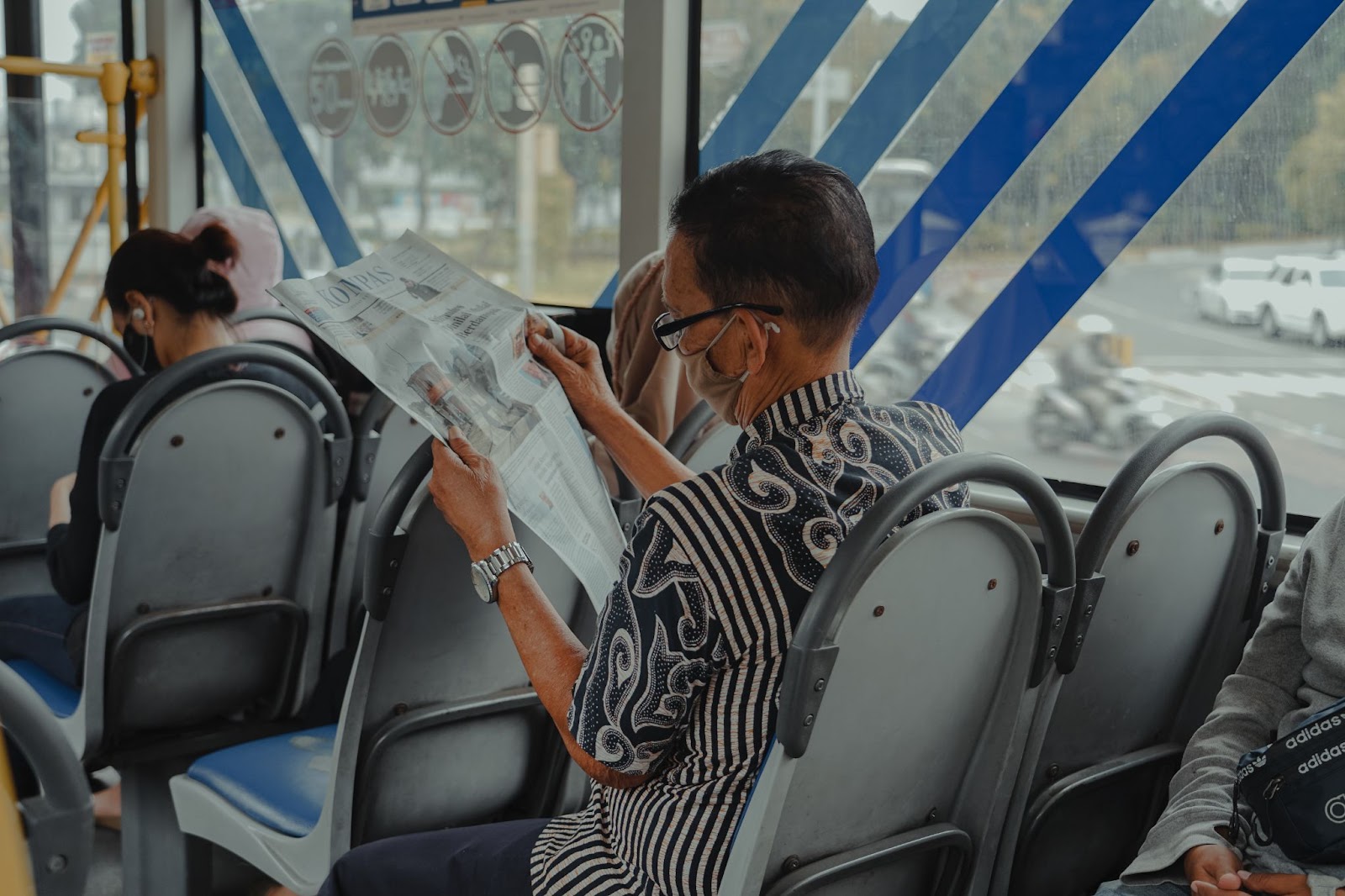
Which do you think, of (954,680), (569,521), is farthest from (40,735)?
(954,680)

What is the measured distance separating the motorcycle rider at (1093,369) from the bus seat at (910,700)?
140cm

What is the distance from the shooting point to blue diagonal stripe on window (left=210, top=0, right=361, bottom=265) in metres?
4.54

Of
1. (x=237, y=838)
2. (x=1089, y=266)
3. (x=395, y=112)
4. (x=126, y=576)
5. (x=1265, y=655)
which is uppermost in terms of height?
(x=395, y=112)

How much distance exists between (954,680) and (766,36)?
93.7 inches

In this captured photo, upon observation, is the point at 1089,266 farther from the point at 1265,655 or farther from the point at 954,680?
the point at 954,680

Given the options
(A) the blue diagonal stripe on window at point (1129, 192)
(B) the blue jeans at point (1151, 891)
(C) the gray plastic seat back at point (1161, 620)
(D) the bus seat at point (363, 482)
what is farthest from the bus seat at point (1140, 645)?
(D) the bus seat at point (363, 482)

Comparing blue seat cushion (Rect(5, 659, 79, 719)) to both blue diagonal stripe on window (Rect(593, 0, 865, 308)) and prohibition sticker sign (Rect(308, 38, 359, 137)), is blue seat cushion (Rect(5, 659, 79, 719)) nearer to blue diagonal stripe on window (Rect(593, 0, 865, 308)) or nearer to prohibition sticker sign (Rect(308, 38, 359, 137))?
blue diagonal stripe on window (Rect(593, 0, 865, 308))

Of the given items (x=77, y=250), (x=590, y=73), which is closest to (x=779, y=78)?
(x=590, y=73)

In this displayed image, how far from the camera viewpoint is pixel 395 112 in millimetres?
4250

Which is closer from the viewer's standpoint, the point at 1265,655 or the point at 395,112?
the point at 1265,655

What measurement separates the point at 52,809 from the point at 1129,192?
7.64 ft

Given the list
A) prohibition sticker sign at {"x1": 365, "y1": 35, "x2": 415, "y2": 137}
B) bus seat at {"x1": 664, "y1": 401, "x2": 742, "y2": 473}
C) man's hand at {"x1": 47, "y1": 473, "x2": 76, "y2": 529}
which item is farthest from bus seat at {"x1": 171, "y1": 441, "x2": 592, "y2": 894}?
prohibition sticker sign at {"x1": 365, "y1": 35, "x2": 415, "y2": 137}

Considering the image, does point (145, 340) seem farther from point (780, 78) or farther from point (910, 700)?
point (910, 700)

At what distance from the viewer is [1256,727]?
1522 mm
